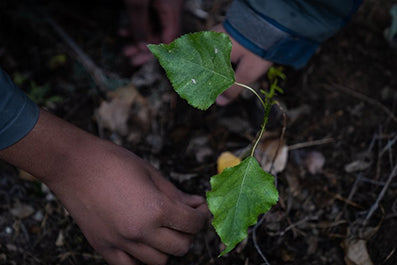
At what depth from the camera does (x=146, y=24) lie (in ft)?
7.40

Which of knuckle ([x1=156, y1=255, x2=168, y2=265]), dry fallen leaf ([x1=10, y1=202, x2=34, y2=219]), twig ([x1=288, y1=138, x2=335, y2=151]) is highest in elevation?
twig ([x1=288, y1=138, x2=335, y2=151])

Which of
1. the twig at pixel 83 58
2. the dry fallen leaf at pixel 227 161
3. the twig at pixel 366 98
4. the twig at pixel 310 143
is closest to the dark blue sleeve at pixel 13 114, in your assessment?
the dry fallen leaf at pixel 227 161

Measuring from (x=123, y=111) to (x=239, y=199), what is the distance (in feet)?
3.61

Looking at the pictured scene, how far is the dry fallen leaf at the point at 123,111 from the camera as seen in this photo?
181 centimetres

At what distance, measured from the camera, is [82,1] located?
8.04ft

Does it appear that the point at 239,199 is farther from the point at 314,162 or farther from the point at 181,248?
the point at 314,162

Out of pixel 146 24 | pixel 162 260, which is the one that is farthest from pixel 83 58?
pixel 162 260

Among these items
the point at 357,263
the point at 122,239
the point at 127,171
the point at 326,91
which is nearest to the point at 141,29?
the point at 326,91

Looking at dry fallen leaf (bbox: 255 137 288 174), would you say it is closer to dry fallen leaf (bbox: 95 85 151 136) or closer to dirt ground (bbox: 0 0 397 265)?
dirt ground (bbox: 0 0 397 265)

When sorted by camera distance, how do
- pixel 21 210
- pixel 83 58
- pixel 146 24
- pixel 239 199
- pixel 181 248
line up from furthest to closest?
1. pixel 146 24
2. pixel 83 58
3. pixel 21 210
4. pixel 181 248
5. pixel 239 199

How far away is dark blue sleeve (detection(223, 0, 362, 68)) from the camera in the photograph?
1416mm

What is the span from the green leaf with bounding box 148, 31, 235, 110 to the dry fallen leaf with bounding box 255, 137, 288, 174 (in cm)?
74

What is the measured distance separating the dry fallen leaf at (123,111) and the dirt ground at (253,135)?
12mm

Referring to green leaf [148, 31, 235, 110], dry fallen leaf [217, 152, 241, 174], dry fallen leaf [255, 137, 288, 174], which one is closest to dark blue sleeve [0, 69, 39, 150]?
green leaf [148, 31, 235, 110]
